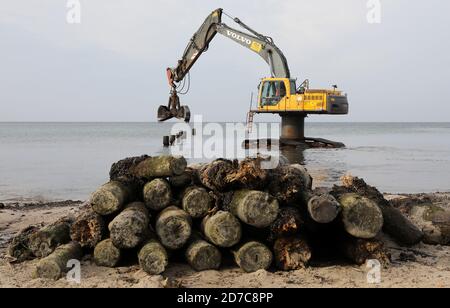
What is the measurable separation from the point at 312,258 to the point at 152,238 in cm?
234

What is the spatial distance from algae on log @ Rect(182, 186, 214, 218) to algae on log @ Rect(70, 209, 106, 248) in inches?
47.4

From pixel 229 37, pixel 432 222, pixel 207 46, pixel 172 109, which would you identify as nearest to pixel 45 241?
pixel 432 222

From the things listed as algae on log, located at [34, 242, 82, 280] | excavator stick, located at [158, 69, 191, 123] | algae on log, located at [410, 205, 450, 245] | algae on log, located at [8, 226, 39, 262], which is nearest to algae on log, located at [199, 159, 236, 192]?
algae on log, located at [34, 242, 82, 280]

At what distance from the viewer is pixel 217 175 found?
6.39 metres

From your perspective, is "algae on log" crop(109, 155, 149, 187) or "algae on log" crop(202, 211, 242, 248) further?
"algae on log" crop(109, 155, 149, 187)

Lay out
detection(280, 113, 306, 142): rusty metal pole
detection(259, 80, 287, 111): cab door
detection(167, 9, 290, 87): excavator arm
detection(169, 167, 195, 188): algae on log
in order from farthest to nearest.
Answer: detection(280, 113, 306, 142): rusty metal pole, detection(259, 80, 287, 111): cab door, detection(167, 9, 290, 87): excavator arm, detection(169, 167, 195, 188): algae on log

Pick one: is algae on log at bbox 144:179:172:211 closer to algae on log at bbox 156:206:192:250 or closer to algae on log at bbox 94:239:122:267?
algae on log at bbox 156:206:192:250

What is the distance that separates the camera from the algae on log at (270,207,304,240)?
595 centimetres

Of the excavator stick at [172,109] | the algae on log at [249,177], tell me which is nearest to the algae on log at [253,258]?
the algae on log at [249,177]

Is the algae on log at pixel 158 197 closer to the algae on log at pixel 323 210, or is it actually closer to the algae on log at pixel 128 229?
the algae on log at pixel 128 229

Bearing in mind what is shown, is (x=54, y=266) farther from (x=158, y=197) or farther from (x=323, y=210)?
(x=323, y=210)

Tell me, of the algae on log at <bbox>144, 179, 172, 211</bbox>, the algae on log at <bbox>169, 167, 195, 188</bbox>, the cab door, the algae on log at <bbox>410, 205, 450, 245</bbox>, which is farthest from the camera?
the cab door

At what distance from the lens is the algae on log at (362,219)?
606cm
